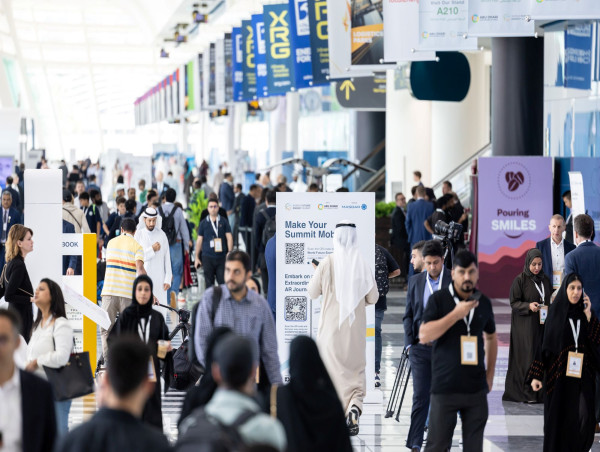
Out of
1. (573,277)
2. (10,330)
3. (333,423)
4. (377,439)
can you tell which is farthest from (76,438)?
(377,439)

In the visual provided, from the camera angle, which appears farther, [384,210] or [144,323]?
[384,210]

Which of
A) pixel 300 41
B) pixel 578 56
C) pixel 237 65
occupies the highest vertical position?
pixel 237 65

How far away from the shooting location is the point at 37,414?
4547mm

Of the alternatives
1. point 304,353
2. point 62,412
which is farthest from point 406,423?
point 304,353

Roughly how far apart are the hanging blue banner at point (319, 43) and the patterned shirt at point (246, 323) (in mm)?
12046

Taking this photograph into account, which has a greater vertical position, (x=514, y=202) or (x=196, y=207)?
Answer: (x=514, y=202)

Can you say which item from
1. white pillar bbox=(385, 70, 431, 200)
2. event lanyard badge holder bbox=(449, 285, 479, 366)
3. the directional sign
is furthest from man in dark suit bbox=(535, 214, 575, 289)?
the directional sign

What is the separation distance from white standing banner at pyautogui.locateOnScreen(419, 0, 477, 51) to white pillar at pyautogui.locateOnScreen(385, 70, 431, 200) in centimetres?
1413

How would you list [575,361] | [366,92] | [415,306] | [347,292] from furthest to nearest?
[366,92] → [347,292] → [415,306] → [575,361]

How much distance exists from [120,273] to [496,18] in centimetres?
484

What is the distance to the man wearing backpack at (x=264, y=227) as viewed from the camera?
15289 mm

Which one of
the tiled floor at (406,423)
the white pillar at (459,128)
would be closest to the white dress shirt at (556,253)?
the tiled floor at (406,423)

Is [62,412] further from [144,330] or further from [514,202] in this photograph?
[514,202]

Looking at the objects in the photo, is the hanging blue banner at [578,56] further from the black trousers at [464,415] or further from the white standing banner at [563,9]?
the black trousers at [464,415]
